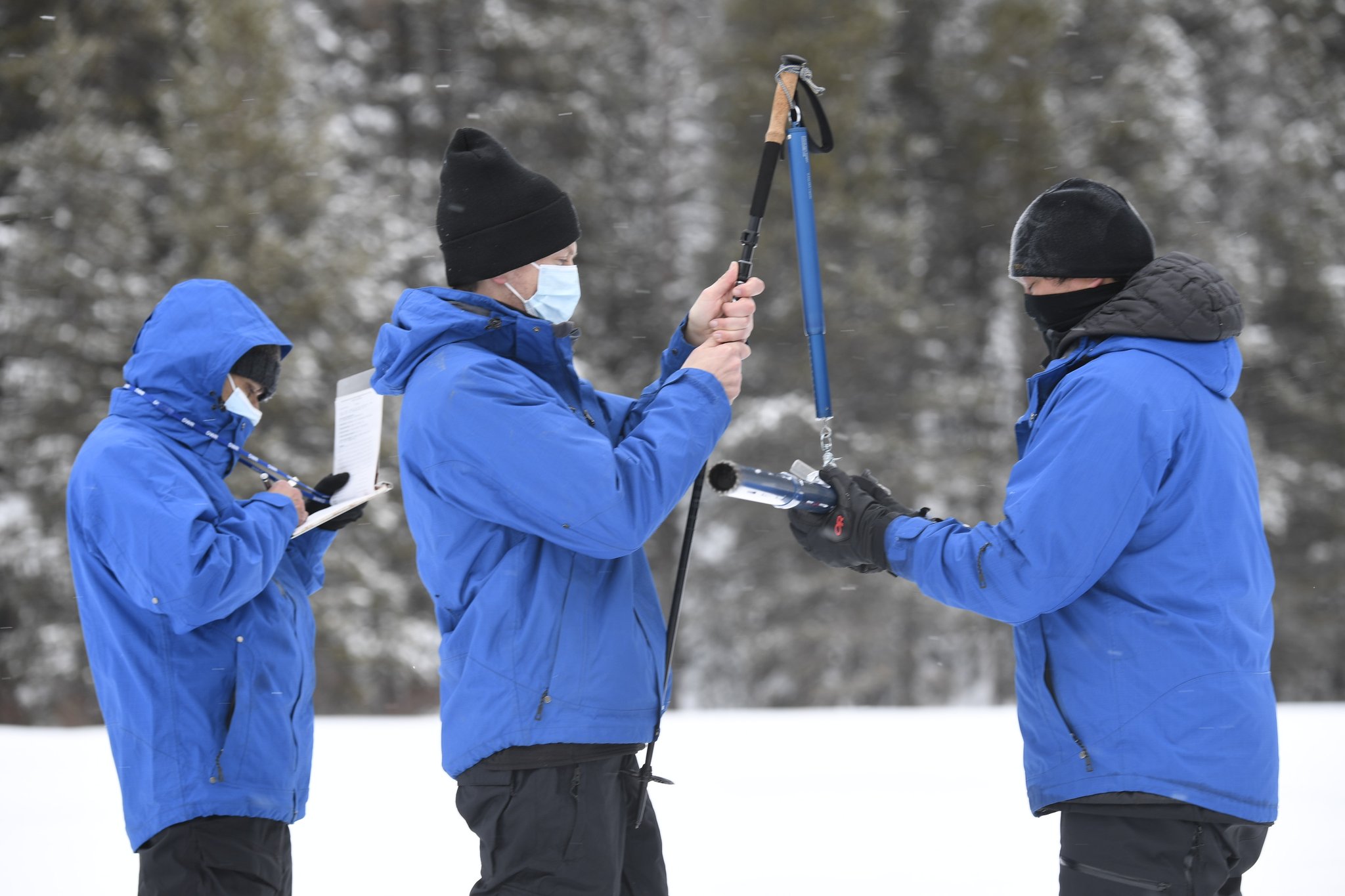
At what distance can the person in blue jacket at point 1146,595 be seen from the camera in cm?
209

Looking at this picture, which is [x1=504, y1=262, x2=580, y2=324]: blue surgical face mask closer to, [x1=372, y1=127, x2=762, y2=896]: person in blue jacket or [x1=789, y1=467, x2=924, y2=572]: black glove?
[x1=372, y1=127, x2=762, y2=896]: person in blue jacket

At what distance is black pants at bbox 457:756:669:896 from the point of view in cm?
210

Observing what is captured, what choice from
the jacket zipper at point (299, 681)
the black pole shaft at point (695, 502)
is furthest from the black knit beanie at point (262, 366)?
the black pole shaft at point (695, 502)

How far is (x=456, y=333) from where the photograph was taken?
2.26 meters

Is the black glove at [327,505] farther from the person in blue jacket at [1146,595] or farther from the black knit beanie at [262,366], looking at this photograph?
the person in blue jacket at [1146,595]

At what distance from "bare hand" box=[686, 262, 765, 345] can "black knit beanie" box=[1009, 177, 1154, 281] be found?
58 cm

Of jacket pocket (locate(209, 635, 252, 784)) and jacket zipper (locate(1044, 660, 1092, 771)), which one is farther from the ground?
jacket zipper (locate(1044, 660, 1092, 771))

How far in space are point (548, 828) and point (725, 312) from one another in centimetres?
113

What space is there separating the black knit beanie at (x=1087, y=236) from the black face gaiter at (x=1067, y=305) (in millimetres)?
45

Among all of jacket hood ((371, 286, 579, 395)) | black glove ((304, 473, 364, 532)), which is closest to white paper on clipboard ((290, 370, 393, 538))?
black glove ((304, 473, 364, 532))

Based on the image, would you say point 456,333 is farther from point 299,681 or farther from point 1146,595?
point 1146,595

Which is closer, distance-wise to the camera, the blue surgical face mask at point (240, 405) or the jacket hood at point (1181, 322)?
the jacket hood at point (1181, 322)

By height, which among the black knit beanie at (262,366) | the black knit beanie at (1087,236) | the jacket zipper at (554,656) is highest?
the black knit beanie at (1087,236)

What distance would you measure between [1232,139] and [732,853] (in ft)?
54.4
